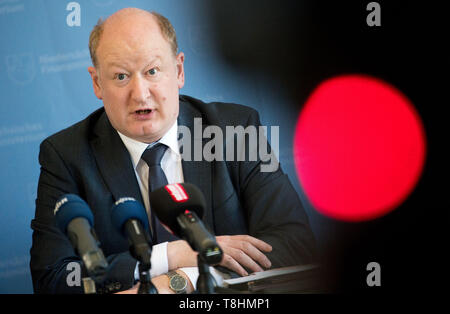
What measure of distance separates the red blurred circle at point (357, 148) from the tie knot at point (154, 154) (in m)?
0.84

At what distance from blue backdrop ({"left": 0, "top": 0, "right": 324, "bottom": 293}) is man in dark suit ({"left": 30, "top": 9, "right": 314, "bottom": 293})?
0.31 meters

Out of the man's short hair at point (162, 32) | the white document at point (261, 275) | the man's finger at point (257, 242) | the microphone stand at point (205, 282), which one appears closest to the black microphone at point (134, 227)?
the microphone stand at point (205, 282)

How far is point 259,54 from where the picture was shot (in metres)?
2.96

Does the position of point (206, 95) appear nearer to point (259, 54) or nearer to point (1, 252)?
point (259, 54)

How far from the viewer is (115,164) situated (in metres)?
2.46

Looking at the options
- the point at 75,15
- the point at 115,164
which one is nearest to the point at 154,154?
the point at 115,164

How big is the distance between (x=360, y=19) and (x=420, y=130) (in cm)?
70

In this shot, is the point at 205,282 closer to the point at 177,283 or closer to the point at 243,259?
the point at 177,283

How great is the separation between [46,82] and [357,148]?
1.79 meters

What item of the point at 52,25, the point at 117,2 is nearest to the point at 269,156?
the point at 117,2

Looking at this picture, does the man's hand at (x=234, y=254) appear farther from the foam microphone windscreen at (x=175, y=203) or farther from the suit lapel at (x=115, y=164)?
the foam microphone windscreen at (x=175, y=203)

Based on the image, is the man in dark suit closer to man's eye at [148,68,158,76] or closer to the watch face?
man's eye at [148,68,158,76]

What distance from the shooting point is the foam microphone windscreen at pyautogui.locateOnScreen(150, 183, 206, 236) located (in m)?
1.41
